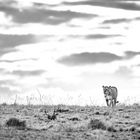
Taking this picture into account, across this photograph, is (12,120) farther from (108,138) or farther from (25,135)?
(108,138)

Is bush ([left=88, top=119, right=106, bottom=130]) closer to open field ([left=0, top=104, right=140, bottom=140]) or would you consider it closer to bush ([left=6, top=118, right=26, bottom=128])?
open field ([left=0, top=104, right=140, bottom=140])

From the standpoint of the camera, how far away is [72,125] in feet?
69.3

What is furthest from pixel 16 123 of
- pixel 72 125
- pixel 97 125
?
pixel 97 125

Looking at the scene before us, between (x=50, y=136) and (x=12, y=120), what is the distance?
11.2 feet

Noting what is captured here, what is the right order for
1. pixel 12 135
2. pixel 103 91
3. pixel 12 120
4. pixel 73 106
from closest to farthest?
pixel 12 135, pixel 12 120, pixel 73 106, pixel 103 91

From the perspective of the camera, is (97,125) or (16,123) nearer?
(97,125)

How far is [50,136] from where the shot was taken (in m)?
18.2

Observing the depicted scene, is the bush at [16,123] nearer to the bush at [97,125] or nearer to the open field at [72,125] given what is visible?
the open field at [72,125]

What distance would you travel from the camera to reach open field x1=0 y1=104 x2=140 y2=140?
18438 millimetres

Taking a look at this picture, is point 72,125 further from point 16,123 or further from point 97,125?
point 16,123

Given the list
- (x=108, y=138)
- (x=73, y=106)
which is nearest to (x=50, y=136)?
(x=108, y=138)

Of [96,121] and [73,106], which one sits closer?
[96,121]

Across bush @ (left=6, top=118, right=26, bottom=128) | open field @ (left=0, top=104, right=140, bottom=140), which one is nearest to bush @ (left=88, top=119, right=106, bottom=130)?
open field @ (left=0, top=104, right=140, bottom=140)

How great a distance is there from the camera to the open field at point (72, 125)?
18438mm
